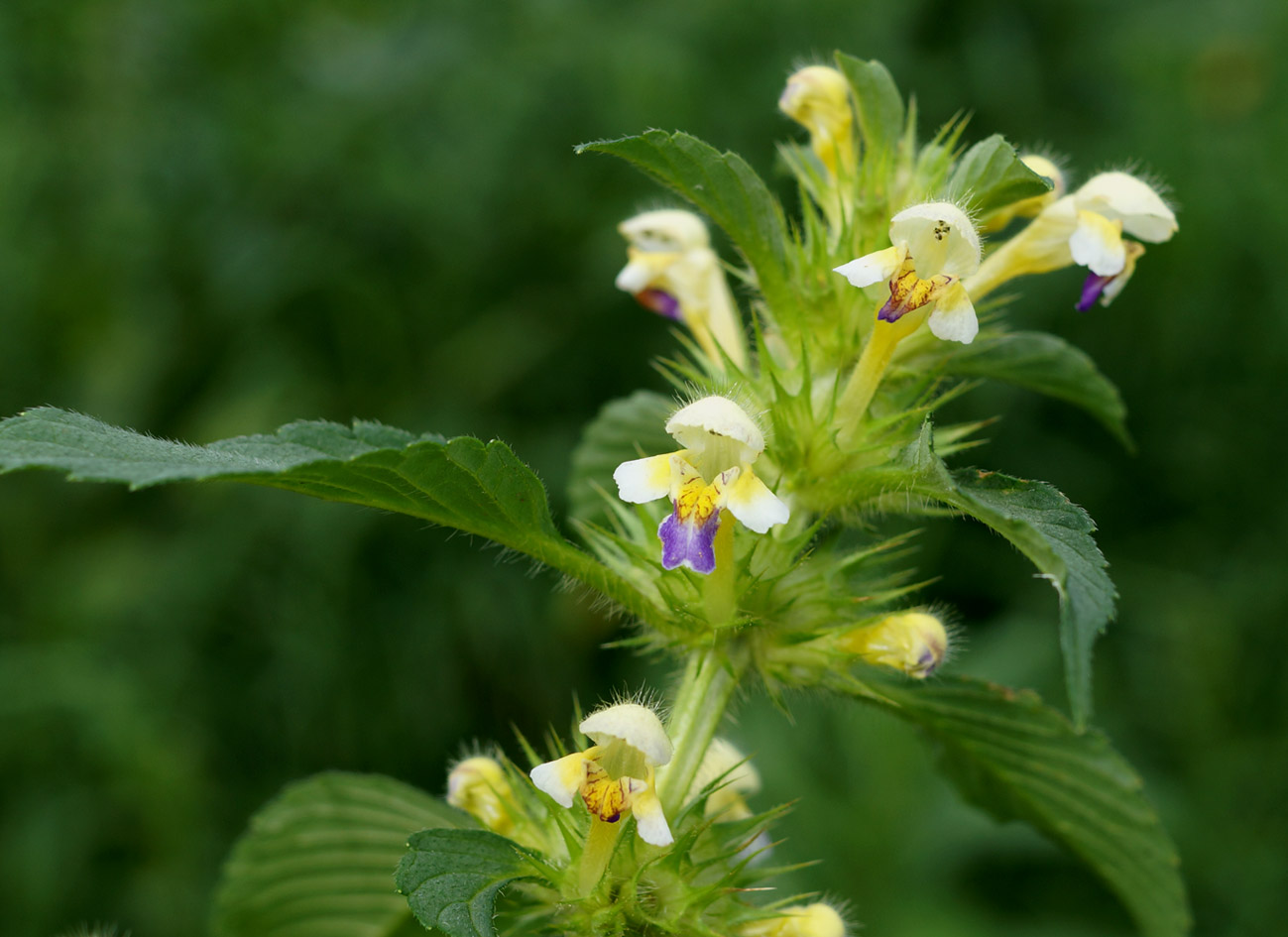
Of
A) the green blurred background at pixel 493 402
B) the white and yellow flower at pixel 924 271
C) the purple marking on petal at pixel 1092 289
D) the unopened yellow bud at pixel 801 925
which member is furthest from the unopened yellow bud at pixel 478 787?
the green blurred background at pixel 493 402

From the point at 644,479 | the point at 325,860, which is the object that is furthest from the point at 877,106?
the point at 325,860

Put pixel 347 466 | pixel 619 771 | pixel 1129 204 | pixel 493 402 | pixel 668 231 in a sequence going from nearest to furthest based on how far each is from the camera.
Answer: pixel 347 466 < pixel 619 771 < pixel 1129 204 < pixel 668 231 < pixel 493 402

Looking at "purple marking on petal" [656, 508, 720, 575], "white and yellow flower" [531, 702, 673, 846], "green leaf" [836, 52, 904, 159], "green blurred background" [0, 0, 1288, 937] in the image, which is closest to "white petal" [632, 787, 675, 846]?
"white and yellow flower" [531, 702, 673, 846]

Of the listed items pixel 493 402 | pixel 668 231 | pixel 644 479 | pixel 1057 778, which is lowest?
pixel 1057 778

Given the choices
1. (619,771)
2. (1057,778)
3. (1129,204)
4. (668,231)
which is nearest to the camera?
(619,771)

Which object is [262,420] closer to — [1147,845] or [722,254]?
[722,254]

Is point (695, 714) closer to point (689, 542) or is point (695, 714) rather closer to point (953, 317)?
point (689, 542)

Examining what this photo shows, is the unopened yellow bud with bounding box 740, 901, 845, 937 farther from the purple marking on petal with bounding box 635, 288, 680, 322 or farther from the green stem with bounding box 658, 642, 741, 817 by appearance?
the purple marking on petal with bounding box 635, 288, 680, 322

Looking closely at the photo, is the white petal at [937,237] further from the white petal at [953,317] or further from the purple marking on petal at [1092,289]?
the purple marking on petal at [1092,289]
